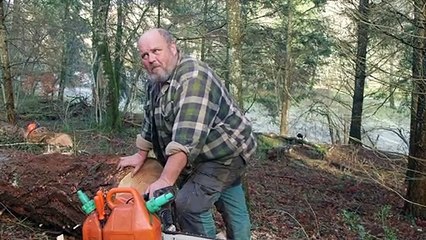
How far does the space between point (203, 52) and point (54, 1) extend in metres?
4.84

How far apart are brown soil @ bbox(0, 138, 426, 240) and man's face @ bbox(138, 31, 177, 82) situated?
1.47 meters

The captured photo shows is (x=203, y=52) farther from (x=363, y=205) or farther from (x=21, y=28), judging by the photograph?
(x=363, y=205)

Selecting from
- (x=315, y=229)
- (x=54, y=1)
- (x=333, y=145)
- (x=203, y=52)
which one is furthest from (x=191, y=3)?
(x=315, y=229)

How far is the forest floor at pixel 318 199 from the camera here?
5332 mm

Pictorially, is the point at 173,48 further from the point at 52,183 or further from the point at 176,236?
the point at 52,183

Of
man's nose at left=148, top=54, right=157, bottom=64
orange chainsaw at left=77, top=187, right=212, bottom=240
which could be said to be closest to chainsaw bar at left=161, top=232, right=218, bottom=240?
orange chainsaw at left=77, top=187, right=212, bottom=240

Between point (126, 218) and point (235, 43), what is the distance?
358 centimetres

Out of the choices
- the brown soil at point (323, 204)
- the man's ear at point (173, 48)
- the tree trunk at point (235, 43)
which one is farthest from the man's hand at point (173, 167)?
the tree trunk at point (235, 43)

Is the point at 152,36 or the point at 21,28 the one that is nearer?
the point at 152,36

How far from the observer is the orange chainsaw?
2279 mm

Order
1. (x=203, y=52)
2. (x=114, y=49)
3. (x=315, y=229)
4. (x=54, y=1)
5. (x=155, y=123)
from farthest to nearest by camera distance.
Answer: (x=203, y=52)
(x=114, y=49)
(x=54, y=1)
(x=315, y=229)
(x=155, y=123)

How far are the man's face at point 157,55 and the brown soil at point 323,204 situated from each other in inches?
58.0

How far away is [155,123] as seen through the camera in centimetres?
305

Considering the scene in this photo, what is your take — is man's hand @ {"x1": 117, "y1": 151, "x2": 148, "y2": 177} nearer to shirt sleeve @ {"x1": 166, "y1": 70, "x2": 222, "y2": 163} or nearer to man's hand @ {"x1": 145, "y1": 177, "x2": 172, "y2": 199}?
shirt sleeve @ {"x1": 166, "y1": 70, "x2": 222, "y2": 163}
